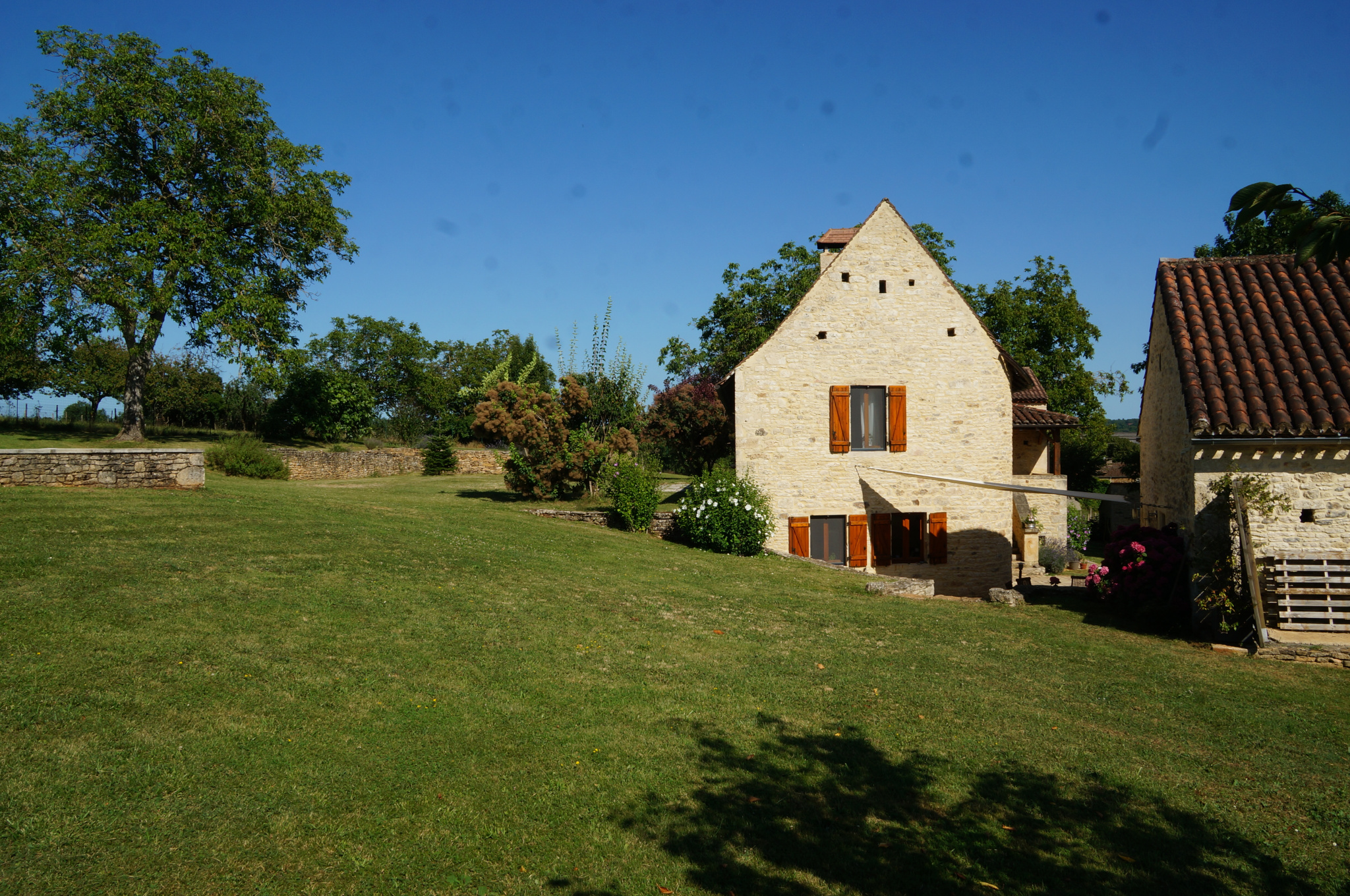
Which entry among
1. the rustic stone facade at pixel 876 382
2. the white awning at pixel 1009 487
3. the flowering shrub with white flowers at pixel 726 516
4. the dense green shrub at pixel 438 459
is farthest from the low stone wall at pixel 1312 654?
the dense green shrub at pixel 438 459

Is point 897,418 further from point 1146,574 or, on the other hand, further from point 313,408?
point 313,408

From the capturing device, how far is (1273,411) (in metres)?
12.0

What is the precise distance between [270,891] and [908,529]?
658 inches

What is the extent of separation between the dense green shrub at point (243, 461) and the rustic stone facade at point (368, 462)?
18.3ft

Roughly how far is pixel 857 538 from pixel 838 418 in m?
2.90

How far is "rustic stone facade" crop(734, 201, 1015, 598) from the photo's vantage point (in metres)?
18.4

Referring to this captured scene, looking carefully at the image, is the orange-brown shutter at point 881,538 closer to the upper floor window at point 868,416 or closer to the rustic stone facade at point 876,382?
the rustic stone facade at point 876,382

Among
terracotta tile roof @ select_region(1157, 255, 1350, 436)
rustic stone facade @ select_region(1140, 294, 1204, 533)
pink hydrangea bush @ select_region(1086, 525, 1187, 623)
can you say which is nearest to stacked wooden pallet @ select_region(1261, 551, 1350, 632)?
pink hydrangea bush @ select_region(1086, 525, 1187, 623)

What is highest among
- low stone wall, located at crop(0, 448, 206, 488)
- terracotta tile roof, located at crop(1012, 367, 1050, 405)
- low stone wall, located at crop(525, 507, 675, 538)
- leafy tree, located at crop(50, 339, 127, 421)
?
leafy tree, located at crop(50, 339, 127, 421)

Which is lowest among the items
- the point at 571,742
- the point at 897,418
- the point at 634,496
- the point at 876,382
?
the point at 571,742

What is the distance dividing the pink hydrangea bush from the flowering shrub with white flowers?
6.84 meters

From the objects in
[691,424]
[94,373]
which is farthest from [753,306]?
[94,373]

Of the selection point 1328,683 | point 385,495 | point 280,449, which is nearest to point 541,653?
point 1328,683

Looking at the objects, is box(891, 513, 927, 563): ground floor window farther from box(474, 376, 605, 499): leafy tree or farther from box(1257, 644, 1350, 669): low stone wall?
box(1257, 644, 1350, 669): low stone wall
